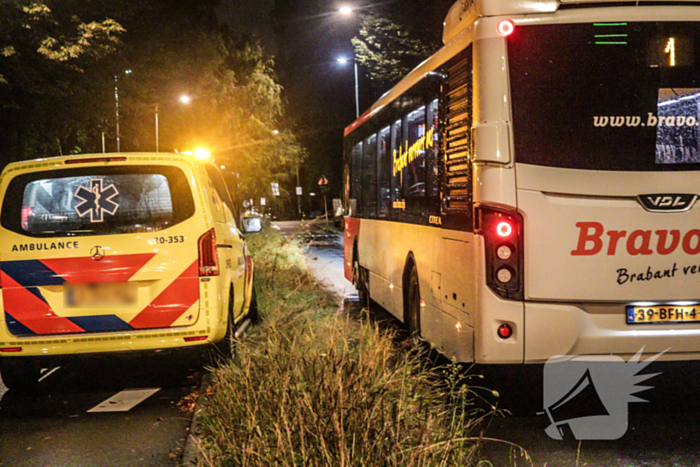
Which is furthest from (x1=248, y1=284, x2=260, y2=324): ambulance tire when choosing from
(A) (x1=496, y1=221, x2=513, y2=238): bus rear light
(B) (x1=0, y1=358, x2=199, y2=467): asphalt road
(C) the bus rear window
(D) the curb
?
(C) the bus rear window

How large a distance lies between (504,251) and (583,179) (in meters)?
0.74

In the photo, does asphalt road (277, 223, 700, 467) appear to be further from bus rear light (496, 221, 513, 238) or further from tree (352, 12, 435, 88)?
tree (352, 12, 435, 88)

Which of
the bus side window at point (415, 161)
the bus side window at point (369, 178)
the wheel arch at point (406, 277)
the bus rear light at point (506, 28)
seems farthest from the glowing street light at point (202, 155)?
the bus rear light at point (506, 28)

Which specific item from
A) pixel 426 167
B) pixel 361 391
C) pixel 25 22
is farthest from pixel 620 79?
pixel 25 22

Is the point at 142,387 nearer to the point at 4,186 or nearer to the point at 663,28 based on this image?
the point at 4,186

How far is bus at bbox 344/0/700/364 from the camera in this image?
577cm

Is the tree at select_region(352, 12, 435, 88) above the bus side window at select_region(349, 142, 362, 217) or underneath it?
above

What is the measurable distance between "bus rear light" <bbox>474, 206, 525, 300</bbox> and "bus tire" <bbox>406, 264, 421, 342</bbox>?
2.39 meters

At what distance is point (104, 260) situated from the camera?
6707 millimetres

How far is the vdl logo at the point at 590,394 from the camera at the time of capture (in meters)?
5.78

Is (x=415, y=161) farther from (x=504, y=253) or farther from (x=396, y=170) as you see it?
(x=504, y=253)

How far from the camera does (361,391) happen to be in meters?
4.55

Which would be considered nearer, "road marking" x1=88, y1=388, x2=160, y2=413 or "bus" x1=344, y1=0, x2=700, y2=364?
"bus" x1=344, y1=0, x2=700, y2=364

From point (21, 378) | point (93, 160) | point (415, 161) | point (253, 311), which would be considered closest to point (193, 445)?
point (21, 378)
